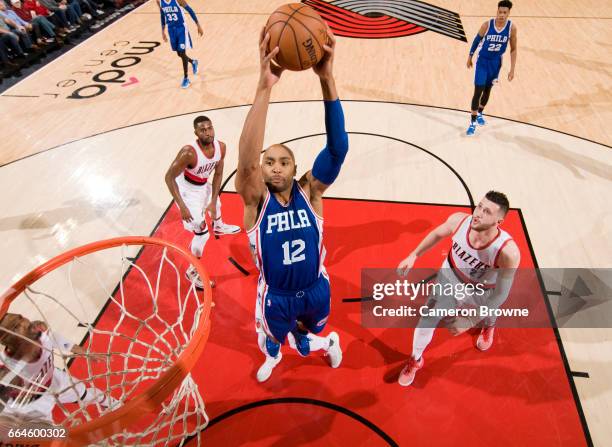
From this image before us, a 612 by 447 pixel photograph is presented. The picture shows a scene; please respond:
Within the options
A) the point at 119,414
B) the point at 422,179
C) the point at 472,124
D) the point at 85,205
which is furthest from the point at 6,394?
the point at 472,124

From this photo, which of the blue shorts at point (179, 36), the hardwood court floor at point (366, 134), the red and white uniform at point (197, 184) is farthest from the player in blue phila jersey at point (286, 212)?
the blue shorts at point (179, 36)

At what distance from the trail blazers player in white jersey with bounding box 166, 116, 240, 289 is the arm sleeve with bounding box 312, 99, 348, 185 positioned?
5.81ft

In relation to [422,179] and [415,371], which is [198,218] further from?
[422,179]

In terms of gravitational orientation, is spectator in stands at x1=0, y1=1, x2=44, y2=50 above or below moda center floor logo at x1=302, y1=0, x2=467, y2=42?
above

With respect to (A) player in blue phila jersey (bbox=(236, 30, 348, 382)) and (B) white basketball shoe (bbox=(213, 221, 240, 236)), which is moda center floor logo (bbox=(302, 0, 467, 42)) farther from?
(A) player in blue phila jersey (bbox=(236, 30, 348, 382))

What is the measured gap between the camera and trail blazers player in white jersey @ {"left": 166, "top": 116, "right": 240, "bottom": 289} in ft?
12.5

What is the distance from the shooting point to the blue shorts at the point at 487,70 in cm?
578

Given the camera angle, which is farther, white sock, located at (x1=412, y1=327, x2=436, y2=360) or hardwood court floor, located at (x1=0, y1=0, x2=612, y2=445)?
hardwood court floor, located at (x1=0, y1=0, x2=612, y2=445)

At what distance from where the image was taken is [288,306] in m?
2.73

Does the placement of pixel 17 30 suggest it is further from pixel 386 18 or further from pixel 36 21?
pixel 386 18

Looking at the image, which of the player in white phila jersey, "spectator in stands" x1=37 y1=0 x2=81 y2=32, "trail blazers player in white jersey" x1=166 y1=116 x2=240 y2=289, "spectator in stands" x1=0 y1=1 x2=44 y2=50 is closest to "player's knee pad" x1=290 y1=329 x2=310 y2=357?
the player in white phila jersey

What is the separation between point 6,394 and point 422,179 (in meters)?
4.84

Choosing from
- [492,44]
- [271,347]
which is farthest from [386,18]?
[271,347]

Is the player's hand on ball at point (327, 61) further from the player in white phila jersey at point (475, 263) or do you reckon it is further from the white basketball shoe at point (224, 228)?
the white basketball shoe at point (224, 228)
